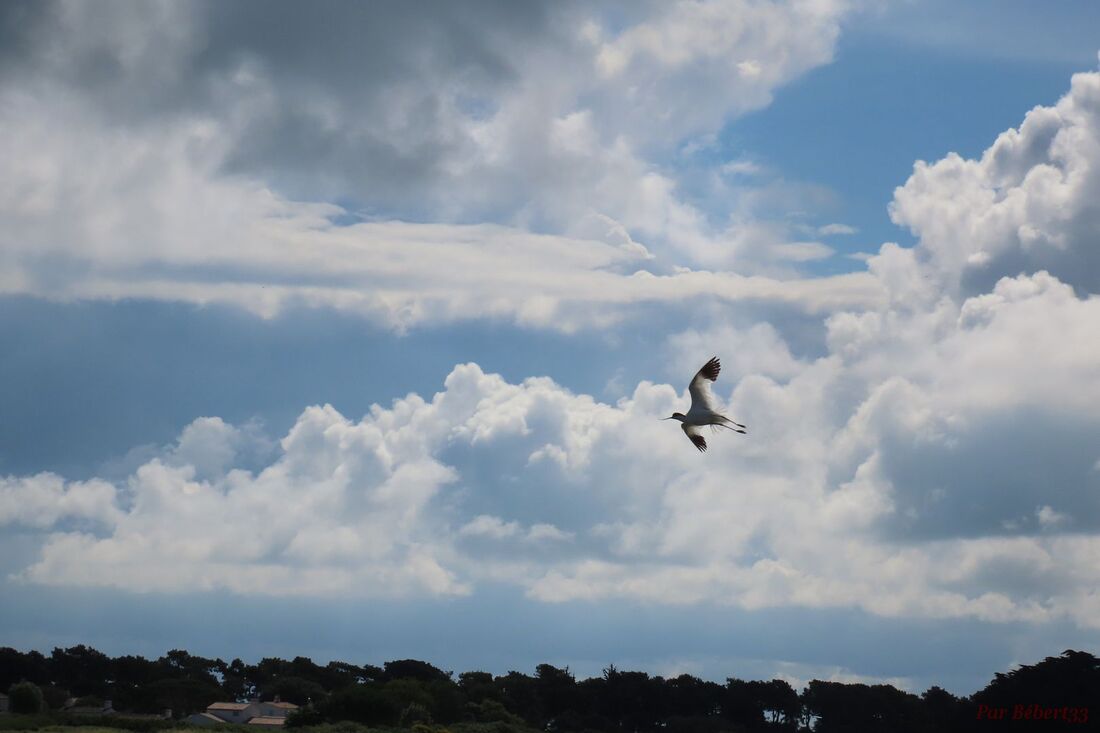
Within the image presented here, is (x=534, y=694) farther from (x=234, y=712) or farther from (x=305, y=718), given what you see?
(x=305, y=718)

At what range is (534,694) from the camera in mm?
138000

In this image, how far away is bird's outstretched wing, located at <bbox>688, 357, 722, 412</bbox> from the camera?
47.3 m

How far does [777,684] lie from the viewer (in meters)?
145

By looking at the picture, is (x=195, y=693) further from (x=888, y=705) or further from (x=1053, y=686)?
(x=1053, y=686)

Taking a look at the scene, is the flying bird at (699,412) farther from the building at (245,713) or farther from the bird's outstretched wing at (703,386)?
the building at (245,713)

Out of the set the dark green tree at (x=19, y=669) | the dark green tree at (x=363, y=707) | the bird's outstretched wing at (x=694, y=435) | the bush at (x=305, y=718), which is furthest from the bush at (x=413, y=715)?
the dark green tree at (x=19, y=669)

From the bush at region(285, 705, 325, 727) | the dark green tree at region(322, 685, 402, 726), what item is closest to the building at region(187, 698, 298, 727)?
the bush at region(285, 705, 325, 727)

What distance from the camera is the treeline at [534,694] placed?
12850cm

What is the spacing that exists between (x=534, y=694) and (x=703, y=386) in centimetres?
9622

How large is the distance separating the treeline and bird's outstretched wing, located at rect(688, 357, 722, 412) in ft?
190

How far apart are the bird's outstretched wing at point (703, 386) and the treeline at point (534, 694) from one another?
190 ft

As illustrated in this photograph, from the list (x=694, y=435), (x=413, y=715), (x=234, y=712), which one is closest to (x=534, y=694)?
(x=234, y=712)

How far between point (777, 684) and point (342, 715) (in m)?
71.5

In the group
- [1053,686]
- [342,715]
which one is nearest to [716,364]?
[342,715]
